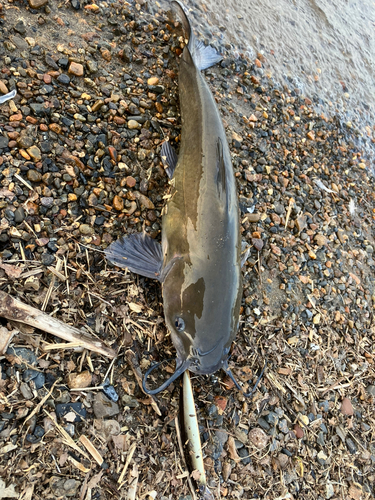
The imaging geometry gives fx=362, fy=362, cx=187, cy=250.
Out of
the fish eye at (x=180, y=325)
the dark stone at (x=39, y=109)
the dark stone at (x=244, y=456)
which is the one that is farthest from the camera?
the dark stone at (x=39, y=109)

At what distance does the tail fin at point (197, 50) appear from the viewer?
374cm

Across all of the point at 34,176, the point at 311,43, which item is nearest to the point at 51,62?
the point at 34,176

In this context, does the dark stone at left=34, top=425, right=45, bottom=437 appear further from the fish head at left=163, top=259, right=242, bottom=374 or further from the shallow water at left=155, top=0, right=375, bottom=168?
the shallow water at left=155, top=0, right=375, bottom=168

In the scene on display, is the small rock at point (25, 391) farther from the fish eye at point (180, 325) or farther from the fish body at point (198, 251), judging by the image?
the fish eye at point (180, 325)

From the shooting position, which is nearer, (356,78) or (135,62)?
(135,62)

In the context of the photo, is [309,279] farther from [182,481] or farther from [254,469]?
[182,481]

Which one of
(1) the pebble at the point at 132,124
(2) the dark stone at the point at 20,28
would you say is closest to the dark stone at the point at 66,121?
(1) the pebble at the point at 132,124

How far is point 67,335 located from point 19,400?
0.44m

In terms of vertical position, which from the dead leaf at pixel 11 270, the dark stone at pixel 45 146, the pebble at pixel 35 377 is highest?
the dark stone at pixel 45 146

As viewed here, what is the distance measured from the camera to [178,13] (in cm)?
408

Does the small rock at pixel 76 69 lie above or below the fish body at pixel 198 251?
above

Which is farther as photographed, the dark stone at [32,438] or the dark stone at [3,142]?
the dark stone at [3,142]

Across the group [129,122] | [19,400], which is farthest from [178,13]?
[19,400]

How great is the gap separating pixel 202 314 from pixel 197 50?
9.65 ft
